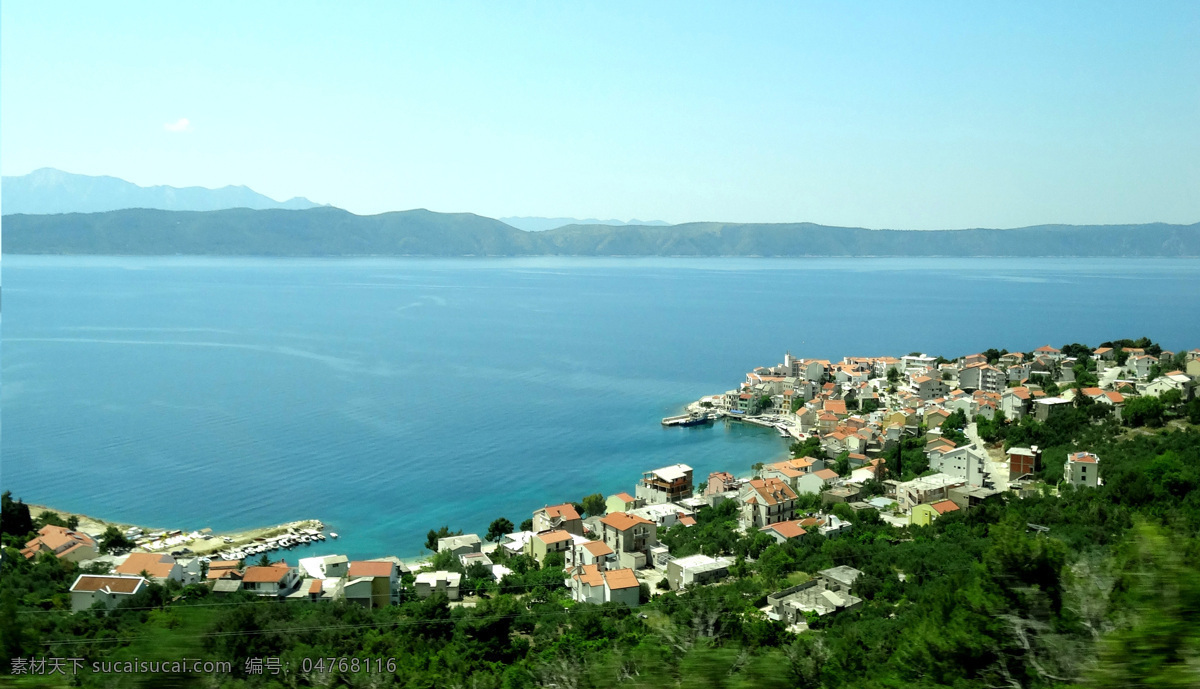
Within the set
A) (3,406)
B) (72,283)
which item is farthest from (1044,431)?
(72,283)

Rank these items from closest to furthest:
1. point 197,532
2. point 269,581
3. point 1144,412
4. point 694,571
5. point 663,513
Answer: point 269,581
point 694,571
point 197,532
point 663,513
point 1144,412

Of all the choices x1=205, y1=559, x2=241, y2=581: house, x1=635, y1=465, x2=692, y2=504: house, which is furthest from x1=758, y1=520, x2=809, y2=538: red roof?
x1=205, y1=559, x2=241, y2=581: house

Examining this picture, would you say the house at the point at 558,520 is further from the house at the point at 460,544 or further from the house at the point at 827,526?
the house at the point at 827,526

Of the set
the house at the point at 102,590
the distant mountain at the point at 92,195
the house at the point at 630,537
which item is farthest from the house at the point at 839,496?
the distant mountain at the point at 92,195

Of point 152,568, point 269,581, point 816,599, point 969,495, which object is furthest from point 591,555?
point 969,495

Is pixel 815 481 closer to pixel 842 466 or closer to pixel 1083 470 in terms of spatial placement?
pixel 842 466

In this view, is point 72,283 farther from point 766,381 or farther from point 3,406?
point 766,381

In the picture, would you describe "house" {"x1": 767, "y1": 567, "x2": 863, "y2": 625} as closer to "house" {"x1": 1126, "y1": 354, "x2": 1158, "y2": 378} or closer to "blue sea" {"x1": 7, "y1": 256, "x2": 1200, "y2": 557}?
"blue sea" {"x1": 7, "y1": 256, "x2": 1200, "y2": 557}
